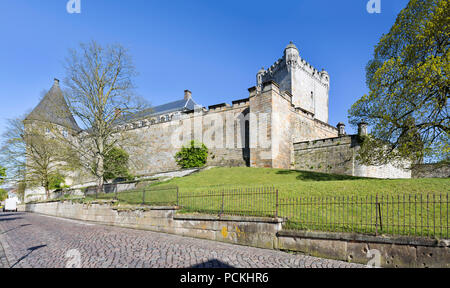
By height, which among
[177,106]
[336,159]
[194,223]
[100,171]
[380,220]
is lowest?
[194,223]

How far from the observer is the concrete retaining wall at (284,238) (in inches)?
198

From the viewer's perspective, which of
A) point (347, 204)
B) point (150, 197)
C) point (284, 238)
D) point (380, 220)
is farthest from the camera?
point (150, 197)

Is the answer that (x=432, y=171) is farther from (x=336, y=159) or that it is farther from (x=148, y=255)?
(x=148, y=255)

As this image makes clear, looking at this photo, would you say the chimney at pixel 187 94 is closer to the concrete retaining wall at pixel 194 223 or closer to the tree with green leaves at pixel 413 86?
the concrete retaining wall at pixel 194 223

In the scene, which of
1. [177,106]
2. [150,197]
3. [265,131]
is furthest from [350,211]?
[177,106]

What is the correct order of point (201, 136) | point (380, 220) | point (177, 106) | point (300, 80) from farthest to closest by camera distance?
point (177, 106) < point (300, 80) < point (201, 136) < point (380, 220)

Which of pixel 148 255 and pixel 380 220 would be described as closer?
pixel 380 220

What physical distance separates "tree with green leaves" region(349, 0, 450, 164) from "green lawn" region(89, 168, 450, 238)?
215cm

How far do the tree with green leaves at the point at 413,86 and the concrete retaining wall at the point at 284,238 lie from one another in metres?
6.75

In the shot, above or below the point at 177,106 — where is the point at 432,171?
below

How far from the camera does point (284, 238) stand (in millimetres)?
6848

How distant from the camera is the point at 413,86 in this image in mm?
10344

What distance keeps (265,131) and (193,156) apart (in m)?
9.57
